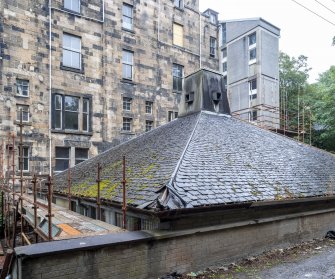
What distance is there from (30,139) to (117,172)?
9.68 meters

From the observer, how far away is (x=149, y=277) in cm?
640

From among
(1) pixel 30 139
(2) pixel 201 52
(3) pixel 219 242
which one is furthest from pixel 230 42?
(3) pixel 219 242

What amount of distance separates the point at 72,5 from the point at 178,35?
9.13 metres

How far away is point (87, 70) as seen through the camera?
20500 mm

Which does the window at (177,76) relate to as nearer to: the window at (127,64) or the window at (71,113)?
the window at (127,64)

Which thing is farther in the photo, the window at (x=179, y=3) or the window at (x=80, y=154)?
the window at (x=179, y=3)

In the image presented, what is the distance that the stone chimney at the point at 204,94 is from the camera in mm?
14133

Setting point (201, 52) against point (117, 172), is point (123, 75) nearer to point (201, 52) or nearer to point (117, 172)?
point (201, 52)

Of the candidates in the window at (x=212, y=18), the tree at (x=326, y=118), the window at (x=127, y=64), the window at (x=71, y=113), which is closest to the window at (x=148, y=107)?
the window at (x=127, y=64)

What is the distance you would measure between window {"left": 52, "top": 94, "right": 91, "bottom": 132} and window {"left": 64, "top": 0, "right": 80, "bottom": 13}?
6040 millimetres

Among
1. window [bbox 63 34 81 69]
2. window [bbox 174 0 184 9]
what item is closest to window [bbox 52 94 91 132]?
window [bbox 63 34 81 69]

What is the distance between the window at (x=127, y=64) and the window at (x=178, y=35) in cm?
470

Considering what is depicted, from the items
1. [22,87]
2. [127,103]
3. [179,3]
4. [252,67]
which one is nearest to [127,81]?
[127,103]

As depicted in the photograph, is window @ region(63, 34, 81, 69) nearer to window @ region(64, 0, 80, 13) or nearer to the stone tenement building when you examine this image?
the stone tenement building
